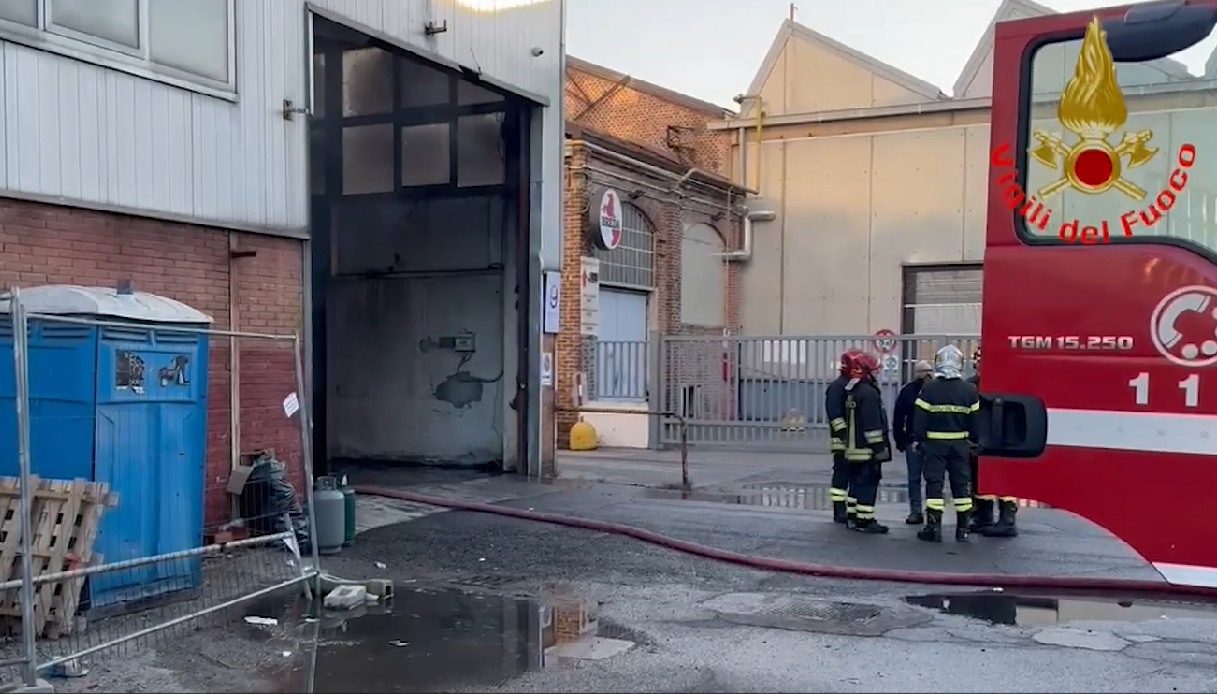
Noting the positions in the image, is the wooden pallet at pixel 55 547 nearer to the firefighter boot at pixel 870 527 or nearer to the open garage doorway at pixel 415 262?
the firefighter boot at pixel 870 527

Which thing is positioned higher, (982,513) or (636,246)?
(636,246)

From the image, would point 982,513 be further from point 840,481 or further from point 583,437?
point 583,437

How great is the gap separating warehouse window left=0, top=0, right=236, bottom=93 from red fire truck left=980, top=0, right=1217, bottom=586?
6370 mm

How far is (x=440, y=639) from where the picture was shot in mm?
6418

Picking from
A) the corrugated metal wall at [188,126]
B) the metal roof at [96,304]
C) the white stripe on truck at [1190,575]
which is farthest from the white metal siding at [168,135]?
the white stripe on truck at [1190,575]

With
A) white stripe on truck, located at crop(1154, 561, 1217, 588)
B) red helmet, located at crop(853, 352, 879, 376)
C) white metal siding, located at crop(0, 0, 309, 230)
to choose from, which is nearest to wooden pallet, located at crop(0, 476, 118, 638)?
white metal siding, located at crop(0, 0, 309, 230)

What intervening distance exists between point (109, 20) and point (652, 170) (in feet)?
45.1

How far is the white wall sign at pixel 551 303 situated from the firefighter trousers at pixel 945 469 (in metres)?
5.62

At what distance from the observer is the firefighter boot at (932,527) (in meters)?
9.73

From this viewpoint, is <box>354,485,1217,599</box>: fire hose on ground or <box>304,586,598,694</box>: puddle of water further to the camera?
<box>354,485,1217,599</box>: fire hose on ground

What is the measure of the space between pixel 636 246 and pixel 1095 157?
16.4 m

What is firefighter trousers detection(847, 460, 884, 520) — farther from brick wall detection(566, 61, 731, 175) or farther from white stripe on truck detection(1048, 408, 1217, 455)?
brick wall detection(566, 61, 731, 175)

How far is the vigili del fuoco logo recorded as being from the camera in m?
4.70

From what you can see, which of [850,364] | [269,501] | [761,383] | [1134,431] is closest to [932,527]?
[850,364]
